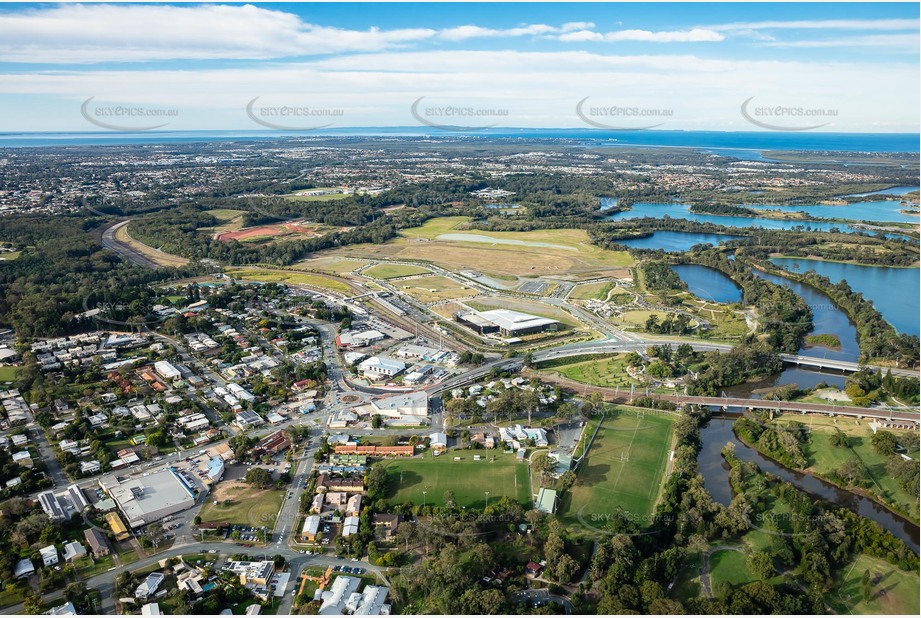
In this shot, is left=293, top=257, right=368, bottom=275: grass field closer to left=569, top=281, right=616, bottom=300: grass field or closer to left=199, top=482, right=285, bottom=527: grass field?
left=569, top=281, right=616, bottom=300: grass field

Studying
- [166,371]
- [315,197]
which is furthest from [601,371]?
[315,197]

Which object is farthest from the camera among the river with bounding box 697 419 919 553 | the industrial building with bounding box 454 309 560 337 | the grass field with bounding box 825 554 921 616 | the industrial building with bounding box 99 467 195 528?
the industrial building with bounding box 454 309 560 337

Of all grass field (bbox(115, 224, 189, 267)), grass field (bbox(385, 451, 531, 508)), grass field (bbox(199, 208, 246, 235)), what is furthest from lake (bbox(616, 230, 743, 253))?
grass field (bbox(115, 224, 189, 267))

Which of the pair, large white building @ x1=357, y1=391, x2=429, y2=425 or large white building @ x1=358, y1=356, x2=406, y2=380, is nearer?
large white building @ x1=357, y1=391, x2=429, y2=425

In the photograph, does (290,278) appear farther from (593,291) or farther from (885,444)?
(885,444)

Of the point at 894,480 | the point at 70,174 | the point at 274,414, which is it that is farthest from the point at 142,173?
the point at 894,480

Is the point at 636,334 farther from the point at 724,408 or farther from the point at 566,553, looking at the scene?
the point at 566,553
